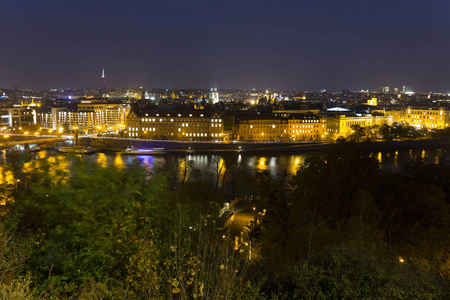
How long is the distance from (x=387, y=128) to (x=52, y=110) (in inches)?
758

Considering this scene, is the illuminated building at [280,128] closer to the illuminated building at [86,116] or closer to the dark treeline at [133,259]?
the illuminated building at [86,116]

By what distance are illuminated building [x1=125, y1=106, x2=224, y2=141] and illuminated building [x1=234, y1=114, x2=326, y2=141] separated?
124cm

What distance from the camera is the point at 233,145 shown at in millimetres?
18703

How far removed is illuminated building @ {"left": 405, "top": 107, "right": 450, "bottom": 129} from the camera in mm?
28094

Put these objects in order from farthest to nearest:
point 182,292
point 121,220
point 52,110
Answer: point 52,110 < point 121,220 < point 182,292

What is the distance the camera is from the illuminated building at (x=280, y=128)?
72.9 ft

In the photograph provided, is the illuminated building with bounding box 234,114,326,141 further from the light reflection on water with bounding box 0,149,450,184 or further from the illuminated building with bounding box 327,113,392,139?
the light reflection on water with bounding box 0,149,450,184

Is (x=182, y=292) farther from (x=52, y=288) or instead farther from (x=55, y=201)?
(x=55, y=201)

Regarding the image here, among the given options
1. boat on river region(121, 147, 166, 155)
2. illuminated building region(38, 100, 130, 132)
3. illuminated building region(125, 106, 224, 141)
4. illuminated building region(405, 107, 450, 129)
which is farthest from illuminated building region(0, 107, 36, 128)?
illuminated building region(405, 107, 450, 129)

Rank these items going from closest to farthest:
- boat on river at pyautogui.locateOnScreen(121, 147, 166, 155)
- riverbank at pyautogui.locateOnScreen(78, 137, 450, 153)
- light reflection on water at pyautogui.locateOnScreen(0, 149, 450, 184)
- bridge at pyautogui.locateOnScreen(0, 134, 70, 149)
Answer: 1. light reflection on water at pyautogui.locateOnScreen(0, 149, 450, 184)
2. boat on river at pyautogui.locateOnScreen(121, 147, 166, 155)
3. riverbank at pyautogui.locateOnScreen(78, 137, 450, 153)
4. bridge at pyautogui.locateOnScreen(0, 134, 70, 149)

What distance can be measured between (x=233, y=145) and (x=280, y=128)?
4860 mm

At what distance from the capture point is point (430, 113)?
29.0m

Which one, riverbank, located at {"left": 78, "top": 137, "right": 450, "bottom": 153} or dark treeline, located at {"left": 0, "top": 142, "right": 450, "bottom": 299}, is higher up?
dark treeline, located at {"left": 0, "top": 142, "right": 450, "bottom": 299}

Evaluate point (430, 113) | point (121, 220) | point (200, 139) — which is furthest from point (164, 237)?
point (430, 113)
